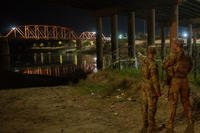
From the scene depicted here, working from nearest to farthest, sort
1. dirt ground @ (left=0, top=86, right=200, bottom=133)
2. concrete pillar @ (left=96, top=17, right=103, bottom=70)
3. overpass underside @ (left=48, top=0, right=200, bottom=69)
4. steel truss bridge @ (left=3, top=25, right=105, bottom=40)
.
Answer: dirt ground @ (left=0, top=86, right=200, bottom=133)
overpass underside @ (left=48, top=0, right=200, bottom=69)
concrete pillar @ (left=96, top=17, right=103, bottom=70)
steel truss bridge @ (left=3, top=25, right=105, bottom=40)

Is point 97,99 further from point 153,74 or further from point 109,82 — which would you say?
point 153,74

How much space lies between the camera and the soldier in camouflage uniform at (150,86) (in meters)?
7.99

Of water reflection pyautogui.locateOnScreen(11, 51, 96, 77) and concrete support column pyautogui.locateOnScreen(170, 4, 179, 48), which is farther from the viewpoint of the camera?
water reflection pyautogui.locateOnScreen(11, 51, 96, 77)

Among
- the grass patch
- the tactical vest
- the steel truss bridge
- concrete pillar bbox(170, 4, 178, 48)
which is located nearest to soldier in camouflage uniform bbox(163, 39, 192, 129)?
the tactical vest

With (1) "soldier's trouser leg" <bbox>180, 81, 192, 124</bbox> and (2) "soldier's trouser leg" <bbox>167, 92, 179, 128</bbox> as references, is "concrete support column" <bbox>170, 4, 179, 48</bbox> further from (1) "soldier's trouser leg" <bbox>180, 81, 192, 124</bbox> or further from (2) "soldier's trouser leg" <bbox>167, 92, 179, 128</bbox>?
(2) "soldier's trouser leg" <bbox>167, 92, 179, 128</bbox>

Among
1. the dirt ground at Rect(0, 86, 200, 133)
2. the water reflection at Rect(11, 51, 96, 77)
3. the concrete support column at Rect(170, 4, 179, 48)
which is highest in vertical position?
the concrete support column at Rect(170, 4, 179, 48)

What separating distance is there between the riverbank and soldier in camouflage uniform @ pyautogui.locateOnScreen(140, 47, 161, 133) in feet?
2.77

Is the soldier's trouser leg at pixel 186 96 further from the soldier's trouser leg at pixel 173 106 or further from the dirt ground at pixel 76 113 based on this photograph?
the dirt ground at pixel 76 113

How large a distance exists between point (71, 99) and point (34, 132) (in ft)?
16.1

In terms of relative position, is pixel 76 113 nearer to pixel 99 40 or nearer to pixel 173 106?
pixel 173 106

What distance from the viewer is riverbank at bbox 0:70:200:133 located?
383 inches

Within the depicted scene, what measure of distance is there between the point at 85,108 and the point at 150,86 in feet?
15.9

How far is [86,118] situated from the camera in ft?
35.6

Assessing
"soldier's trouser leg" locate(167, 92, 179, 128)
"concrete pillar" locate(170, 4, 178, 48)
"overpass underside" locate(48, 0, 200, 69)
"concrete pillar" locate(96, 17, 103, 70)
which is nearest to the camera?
"soldier's trouser leg" locate(167, 92, 179, 128)
